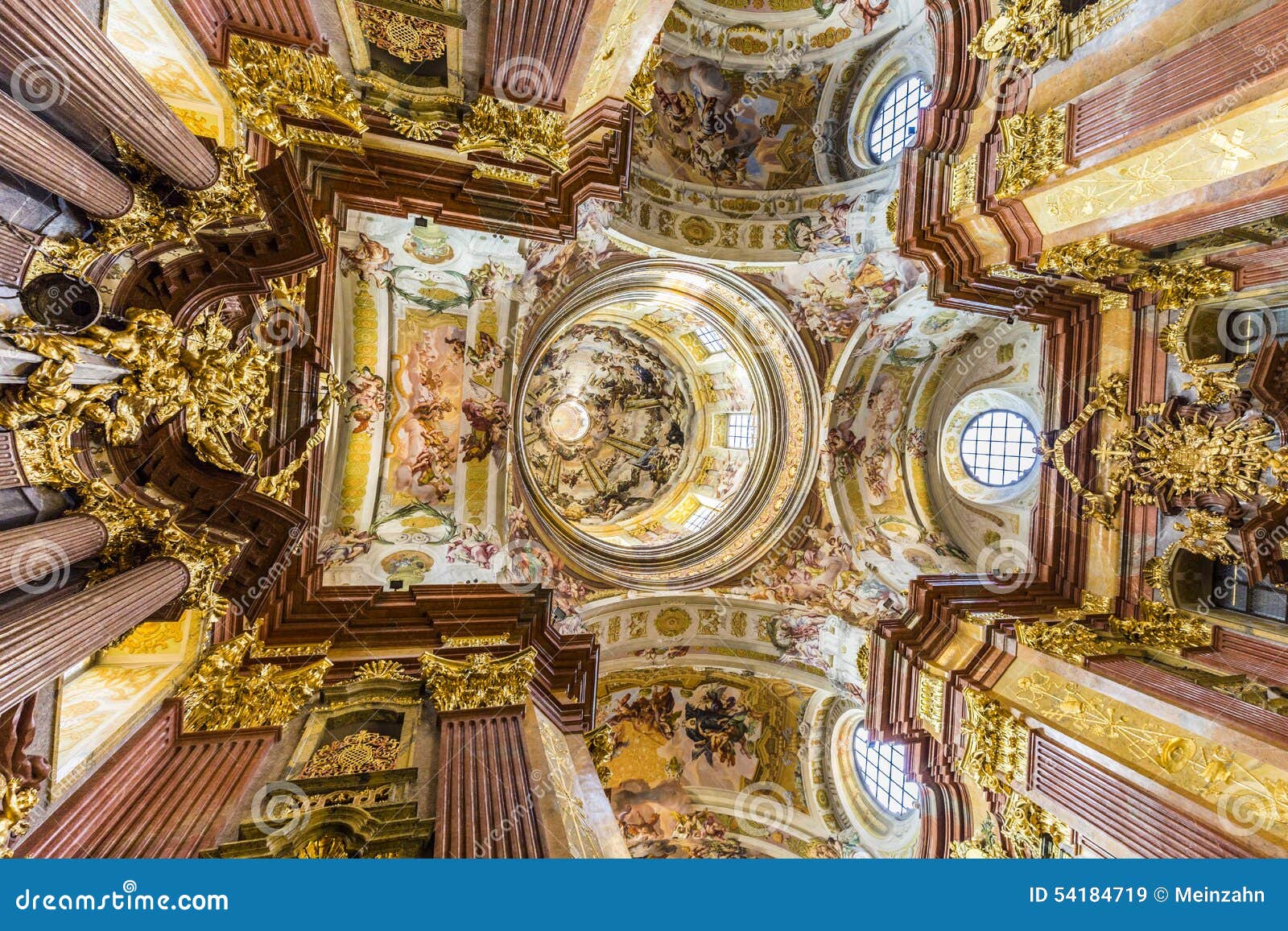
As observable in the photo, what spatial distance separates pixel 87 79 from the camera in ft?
12.5

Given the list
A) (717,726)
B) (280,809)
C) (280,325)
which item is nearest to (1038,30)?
(280,325)

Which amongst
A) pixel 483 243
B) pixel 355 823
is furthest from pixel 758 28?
pixel 355 823

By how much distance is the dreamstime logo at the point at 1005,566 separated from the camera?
11.4m

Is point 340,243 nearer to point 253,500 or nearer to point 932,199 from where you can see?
point 253,500

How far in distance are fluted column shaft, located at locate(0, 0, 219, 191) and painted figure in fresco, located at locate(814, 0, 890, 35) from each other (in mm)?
11368

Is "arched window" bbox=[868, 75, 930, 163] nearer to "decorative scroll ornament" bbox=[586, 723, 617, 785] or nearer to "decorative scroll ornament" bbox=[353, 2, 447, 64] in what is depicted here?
"decorative scroll ornament" bbox=[353, 2, 447, 64]

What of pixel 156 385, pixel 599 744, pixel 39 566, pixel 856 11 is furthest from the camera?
pixel 856 11

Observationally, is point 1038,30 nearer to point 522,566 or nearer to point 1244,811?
point 1244,811

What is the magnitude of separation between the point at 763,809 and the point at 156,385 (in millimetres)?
15472

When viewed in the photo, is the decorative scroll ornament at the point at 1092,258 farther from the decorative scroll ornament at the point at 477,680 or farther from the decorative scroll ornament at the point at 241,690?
the decorative scroll ornament at the point at 241,690

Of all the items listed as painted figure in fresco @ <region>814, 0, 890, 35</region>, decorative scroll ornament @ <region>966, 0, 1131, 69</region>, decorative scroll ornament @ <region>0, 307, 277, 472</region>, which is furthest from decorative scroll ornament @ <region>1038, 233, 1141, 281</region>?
decorative scroll ornament @ <region>0, 307, 277, 472</region>

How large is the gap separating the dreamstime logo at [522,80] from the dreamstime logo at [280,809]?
8106 millimetres

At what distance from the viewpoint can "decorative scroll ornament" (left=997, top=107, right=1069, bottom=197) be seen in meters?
7.02

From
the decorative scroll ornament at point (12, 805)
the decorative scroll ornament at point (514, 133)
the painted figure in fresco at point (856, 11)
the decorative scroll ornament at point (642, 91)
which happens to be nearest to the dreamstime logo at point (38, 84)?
the decorative scroll ornament at point (514, 133)
